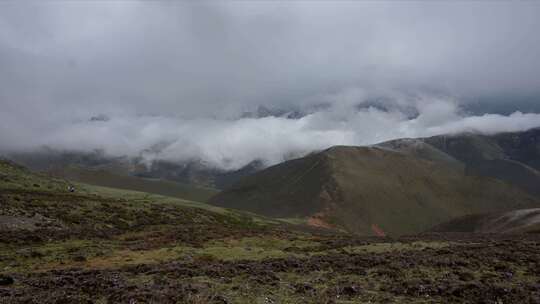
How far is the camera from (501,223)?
147000mm

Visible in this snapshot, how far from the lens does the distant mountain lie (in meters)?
120

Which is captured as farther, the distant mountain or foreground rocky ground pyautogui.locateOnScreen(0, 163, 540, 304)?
the distant mountain

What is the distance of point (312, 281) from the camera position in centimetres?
2409

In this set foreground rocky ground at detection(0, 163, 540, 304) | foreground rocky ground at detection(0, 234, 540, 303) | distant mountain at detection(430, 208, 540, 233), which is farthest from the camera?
distant mountain at detection(430, 208, 540, 233)

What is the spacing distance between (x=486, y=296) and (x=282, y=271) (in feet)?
42.7

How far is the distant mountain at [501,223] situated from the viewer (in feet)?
393

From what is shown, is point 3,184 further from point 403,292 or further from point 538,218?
point 538,218

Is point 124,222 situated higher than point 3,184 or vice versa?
point 3,184

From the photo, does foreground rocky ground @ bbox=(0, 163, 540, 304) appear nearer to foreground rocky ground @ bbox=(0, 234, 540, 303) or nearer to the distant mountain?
foreground rocky ground @ bbox=(0, 234, 540, 303)

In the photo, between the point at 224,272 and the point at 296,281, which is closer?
the point at 296,281

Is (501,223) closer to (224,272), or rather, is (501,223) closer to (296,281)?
(296,281)

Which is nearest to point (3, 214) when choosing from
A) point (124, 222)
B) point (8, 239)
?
point (8, 239)

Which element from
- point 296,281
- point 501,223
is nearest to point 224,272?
point 296,281

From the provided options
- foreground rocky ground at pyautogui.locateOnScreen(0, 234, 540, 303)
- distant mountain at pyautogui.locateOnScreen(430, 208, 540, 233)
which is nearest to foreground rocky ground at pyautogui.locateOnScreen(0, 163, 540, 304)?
foreground rocky ground at pyautogui.locateOnScreen(0, 234, 540, 303)
